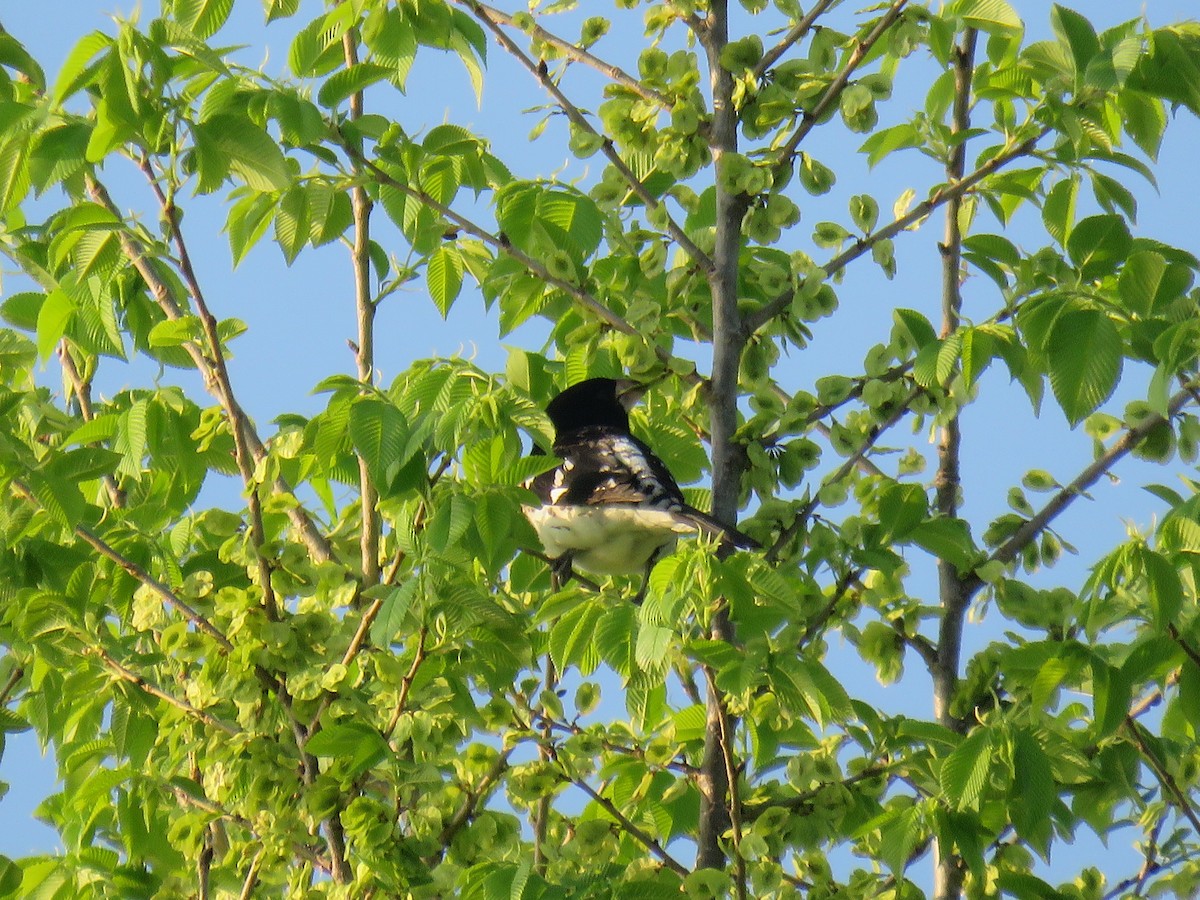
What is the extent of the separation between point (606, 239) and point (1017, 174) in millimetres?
1114

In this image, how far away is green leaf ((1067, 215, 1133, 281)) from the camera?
138 inches

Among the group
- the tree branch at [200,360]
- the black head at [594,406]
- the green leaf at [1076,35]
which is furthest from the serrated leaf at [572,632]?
the black head at [594,406]

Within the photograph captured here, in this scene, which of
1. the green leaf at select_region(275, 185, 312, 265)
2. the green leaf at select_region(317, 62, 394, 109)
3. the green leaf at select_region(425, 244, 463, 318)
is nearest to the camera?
the green leaf at select_region(317, 62, 394, 109)

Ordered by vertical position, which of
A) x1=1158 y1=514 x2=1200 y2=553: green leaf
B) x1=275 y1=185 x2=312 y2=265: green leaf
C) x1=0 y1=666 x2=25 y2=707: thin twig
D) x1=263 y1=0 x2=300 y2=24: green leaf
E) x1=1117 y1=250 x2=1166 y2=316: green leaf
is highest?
x1=263 y1=0 x2=300 y2=24: green leaf

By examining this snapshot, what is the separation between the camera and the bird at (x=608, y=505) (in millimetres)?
4562

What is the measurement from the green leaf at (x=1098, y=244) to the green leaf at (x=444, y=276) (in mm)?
1730

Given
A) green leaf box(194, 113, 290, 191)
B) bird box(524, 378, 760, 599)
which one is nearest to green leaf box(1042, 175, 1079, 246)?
bird box(524, 378, 760, 599)

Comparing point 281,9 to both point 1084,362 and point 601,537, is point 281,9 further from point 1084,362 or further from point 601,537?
point 1084,362

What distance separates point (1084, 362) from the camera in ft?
10.1

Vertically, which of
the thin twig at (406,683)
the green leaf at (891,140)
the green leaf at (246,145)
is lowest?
the thin twig at (406,683)

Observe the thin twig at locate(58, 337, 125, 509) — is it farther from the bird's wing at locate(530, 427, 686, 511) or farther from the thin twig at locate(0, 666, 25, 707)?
the bird's wing at locate(530, 427, 686, 511)

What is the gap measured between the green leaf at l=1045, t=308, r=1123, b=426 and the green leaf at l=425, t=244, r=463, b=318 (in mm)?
1817

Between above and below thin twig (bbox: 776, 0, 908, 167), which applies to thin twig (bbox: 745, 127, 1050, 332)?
below

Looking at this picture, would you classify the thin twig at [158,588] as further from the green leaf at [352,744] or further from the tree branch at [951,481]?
the tree branch at [951,481]
